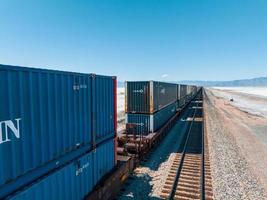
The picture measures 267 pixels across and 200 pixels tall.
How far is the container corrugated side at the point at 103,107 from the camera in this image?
796 cm

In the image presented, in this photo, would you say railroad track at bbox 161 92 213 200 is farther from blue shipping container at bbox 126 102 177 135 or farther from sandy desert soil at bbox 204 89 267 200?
blue shipping container at bbox 126 102 177 135

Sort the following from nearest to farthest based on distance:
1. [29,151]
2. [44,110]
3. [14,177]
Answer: [14,177] → [29,151] → [44,110]

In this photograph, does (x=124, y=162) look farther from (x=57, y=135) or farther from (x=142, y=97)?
(x=142, y=97)

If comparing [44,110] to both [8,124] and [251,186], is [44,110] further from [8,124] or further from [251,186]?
[251,186]

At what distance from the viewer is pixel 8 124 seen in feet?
14.5

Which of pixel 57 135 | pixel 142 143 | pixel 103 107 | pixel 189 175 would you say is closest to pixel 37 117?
pixel 57 135

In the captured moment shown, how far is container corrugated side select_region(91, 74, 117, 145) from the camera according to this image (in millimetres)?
7957

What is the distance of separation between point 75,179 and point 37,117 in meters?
2.70

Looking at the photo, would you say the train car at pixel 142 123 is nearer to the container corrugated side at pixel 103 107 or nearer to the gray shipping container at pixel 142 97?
the gray shipping container at pixel 142 97

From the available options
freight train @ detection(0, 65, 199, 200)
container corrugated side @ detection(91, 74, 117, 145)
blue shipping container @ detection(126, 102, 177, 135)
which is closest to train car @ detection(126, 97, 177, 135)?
blue shipping container @ detection(126, 102, 177, 135)

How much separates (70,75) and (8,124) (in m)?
2.48

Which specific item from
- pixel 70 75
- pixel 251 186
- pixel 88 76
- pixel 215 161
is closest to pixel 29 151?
pixel 70 75

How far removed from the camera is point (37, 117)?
5.20 m

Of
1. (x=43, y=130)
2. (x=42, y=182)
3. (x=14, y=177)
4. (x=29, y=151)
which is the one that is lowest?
(x=42, y=182)
